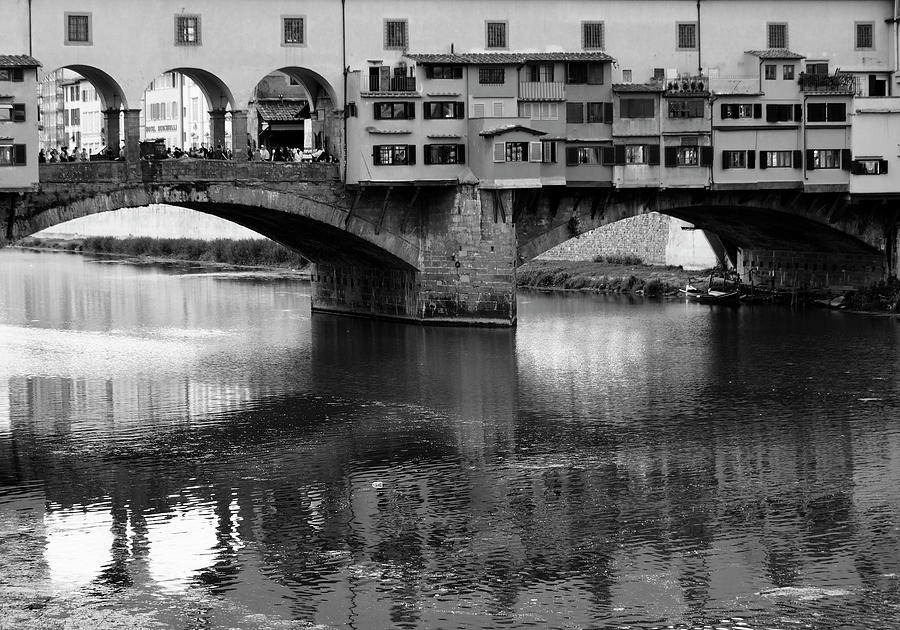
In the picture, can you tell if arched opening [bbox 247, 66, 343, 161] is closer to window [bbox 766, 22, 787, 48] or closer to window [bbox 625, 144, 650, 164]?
window [bbox 625, 144, 650, 164]

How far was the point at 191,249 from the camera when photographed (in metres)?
80.9

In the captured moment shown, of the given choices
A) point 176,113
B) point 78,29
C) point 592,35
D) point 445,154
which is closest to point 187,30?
point 78,29

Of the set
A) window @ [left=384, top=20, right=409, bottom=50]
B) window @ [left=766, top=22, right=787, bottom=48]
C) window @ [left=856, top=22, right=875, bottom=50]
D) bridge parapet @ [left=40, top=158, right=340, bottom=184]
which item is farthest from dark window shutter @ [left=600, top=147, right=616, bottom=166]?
window @ [left=856, top=22, right=875, bottom=50]

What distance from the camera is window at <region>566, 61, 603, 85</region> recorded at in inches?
1766

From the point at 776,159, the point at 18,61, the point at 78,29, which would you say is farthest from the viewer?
the point at 776,159

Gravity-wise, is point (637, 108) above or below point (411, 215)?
above

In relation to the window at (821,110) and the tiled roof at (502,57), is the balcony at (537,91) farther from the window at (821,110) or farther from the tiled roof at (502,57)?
the window at (821,110)

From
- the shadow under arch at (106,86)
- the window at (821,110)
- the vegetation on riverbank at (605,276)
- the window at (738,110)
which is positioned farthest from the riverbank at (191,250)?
the window at (821,110)

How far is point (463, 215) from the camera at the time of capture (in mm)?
44812

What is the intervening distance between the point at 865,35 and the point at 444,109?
13.8 metres

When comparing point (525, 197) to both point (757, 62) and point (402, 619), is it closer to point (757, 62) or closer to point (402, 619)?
point (757, 62)

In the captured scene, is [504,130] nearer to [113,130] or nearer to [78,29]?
[113,130]

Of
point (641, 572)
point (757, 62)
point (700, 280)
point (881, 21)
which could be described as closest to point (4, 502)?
point (641, 572)

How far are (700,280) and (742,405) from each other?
81.9ft
